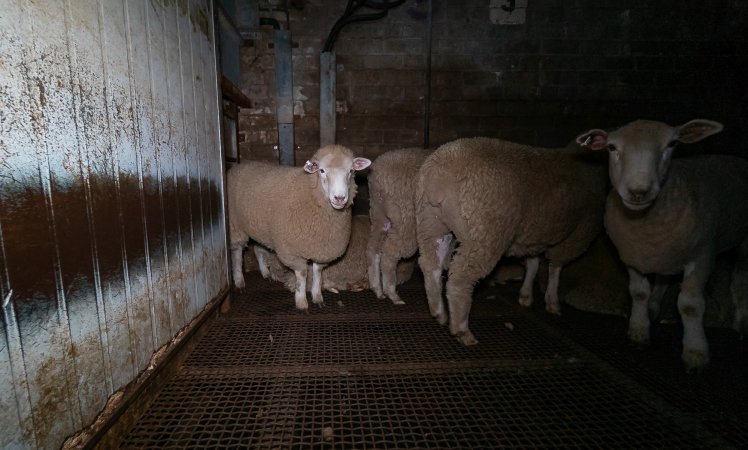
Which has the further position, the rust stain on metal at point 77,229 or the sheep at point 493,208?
the sheep at point 493,208

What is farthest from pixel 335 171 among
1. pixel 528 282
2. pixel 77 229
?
pixel 528 282

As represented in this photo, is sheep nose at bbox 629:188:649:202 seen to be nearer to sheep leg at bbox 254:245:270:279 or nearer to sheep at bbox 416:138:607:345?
sheep at bbox 416:138:607:345

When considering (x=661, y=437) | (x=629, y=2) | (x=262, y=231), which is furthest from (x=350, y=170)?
(x=629, y=2)

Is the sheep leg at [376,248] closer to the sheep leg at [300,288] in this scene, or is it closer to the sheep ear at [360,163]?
the sheep ear at [360,163]

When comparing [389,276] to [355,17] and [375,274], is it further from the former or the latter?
[355,17]

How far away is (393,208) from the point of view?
11.6 feet

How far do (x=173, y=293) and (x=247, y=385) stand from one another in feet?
2.57

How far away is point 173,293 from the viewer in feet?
7.29

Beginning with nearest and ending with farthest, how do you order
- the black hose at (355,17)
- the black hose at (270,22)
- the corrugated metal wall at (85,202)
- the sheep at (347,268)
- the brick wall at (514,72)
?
the corrugated metal wall at (85,202) → the sheep at (347,268) → the black hose at (355,17) → the black hose at (270,22) → the brick wall at (514,72)

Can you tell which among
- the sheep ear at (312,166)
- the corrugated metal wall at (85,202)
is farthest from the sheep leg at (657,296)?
the corrugated metal wall at (85,202)

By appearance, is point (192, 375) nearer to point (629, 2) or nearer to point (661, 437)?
point (661, 437)

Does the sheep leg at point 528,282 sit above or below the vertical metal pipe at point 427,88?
below

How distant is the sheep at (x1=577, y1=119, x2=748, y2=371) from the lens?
2268 mm

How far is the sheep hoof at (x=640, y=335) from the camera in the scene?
272 centimetres
